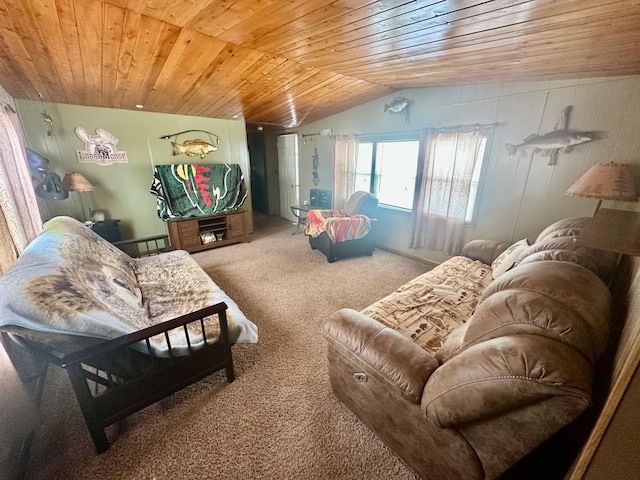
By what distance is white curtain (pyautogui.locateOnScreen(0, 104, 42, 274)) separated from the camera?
1.64 meters

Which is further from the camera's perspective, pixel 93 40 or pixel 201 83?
pixel 201 83

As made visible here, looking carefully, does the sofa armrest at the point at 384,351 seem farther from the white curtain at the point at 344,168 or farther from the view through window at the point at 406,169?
the white curtain at the point at 344,168

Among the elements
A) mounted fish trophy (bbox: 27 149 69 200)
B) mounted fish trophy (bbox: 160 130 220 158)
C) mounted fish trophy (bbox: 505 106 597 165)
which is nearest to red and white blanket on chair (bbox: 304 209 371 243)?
mounted fish trophy (bbox: 505 106 597 165)

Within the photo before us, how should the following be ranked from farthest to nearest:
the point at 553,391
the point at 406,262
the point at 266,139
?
the point at 266,139 → the point at 406,262 → the point at 553,391

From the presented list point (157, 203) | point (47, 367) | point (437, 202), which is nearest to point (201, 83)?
point (157, 203)

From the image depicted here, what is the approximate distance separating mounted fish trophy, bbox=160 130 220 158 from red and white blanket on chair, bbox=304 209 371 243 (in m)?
2.13

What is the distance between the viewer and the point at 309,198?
5.48 meters

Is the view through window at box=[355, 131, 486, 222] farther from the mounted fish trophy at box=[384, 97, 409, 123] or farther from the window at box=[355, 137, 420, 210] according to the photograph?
the mounted fish trophy at box=[384, 97, 409, 123]

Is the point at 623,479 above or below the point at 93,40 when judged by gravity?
below

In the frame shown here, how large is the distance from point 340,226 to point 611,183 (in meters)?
2.49

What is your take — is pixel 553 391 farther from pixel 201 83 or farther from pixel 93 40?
pixel 201 83

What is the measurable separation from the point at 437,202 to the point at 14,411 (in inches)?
160

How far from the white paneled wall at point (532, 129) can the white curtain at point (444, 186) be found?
0.16m

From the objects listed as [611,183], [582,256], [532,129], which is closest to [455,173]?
[532,129]
